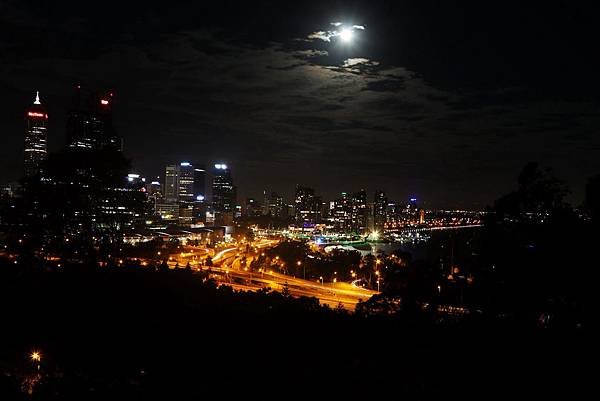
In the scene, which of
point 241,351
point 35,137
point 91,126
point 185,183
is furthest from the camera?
point 185,183

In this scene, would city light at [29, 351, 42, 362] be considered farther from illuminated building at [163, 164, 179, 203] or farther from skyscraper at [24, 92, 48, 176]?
illuminated building at [163, 164, 179, 203]

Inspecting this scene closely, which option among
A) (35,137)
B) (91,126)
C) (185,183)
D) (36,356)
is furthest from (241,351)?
(185,183)

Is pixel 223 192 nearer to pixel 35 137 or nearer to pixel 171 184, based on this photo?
pixel 171 184

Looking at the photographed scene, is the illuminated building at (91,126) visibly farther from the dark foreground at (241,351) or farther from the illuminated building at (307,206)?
the illuminated building at (307,206)

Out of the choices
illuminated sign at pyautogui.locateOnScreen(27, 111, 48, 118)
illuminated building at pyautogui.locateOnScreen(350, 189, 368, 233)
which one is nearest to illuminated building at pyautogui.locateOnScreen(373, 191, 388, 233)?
illuminated building at pyautogui.locateOnScreen(350, 189, 368, 233)

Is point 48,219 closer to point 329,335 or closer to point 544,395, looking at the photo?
point 329,335

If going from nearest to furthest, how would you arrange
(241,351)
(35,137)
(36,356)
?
(36,356), (241,351), (35,137)

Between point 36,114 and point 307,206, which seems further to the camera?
point 307,206

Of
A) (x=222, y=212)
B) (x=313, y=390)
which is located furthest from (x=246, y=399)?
(x=222, y=212)
